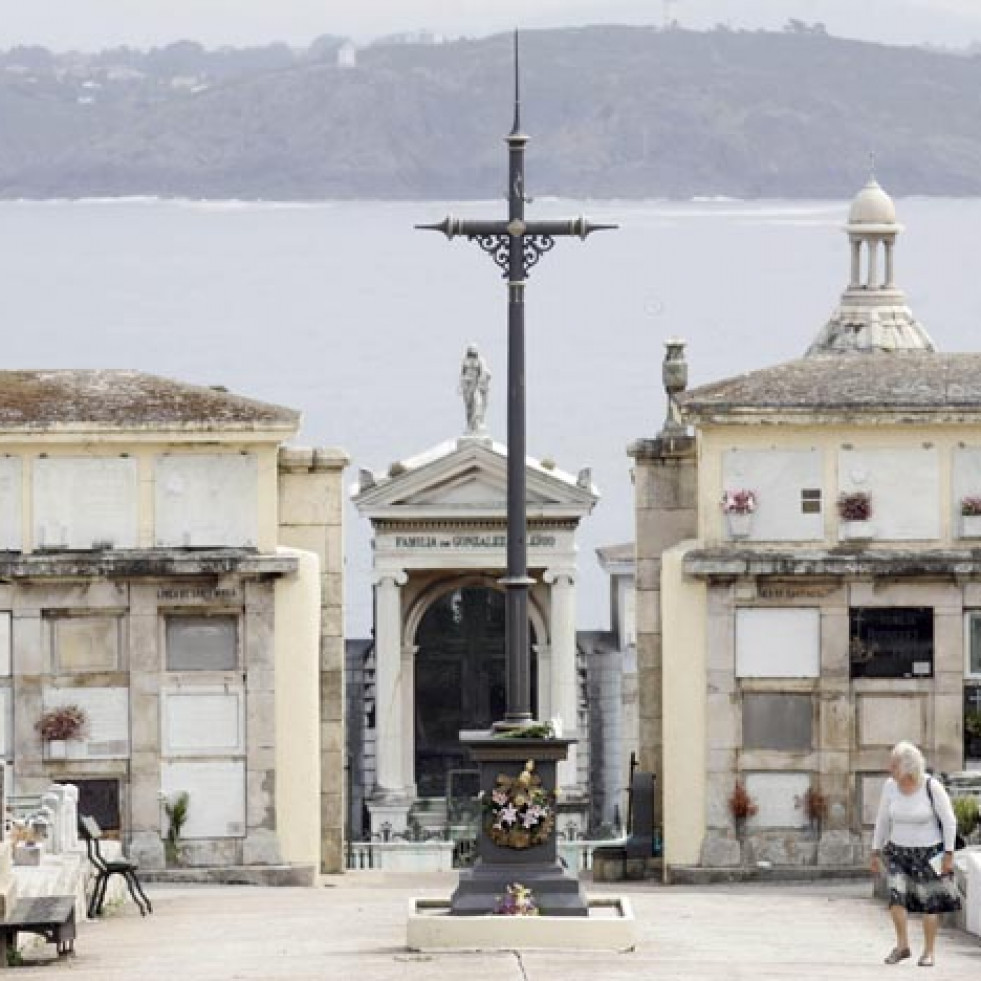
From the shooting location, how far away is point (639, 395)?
490 feet

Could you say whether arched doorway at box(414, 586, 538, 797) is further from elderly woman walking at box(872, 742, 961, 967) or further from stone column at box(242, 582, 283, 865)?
elderly woman walking at box(872, 742, 961, 967)

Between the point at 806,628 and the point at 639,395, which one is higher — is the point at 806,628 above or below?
below

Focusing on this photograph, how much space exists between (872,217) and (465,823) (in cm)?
1698

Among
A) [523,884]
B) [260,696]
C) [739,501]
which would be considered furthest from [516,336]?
[260,696]

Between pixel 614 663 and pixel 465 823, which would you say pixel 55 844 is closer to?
pixel 465 823

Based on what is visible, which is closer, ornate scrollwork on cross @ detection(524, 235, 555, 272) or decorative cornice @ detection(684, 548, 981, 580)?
ornate scrollwork on cross @ detection(524, 235, 555, 272)

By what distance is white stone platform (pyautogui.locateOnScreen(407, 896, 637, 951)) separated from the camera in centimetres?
2833

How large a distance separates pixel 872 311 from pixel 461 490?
1519cm

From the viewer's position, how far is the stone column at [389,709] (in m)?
58.7

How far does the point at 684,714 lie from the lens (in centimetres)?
4159

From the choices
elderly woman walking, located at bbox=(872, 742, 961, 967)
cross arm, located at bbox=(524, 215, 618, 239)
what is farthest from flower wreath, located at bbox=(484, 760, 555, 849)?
elderly woman walking, located at bbox=(872, 742, 961, 967)

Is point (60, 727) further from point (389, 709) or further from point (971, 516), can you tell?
point (389, 709)

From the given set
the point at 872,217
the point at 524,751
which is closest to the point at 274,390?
the point at 872,217

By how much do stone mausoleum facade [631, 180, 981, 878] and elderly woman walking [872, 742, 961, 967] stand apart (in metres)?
14.6
